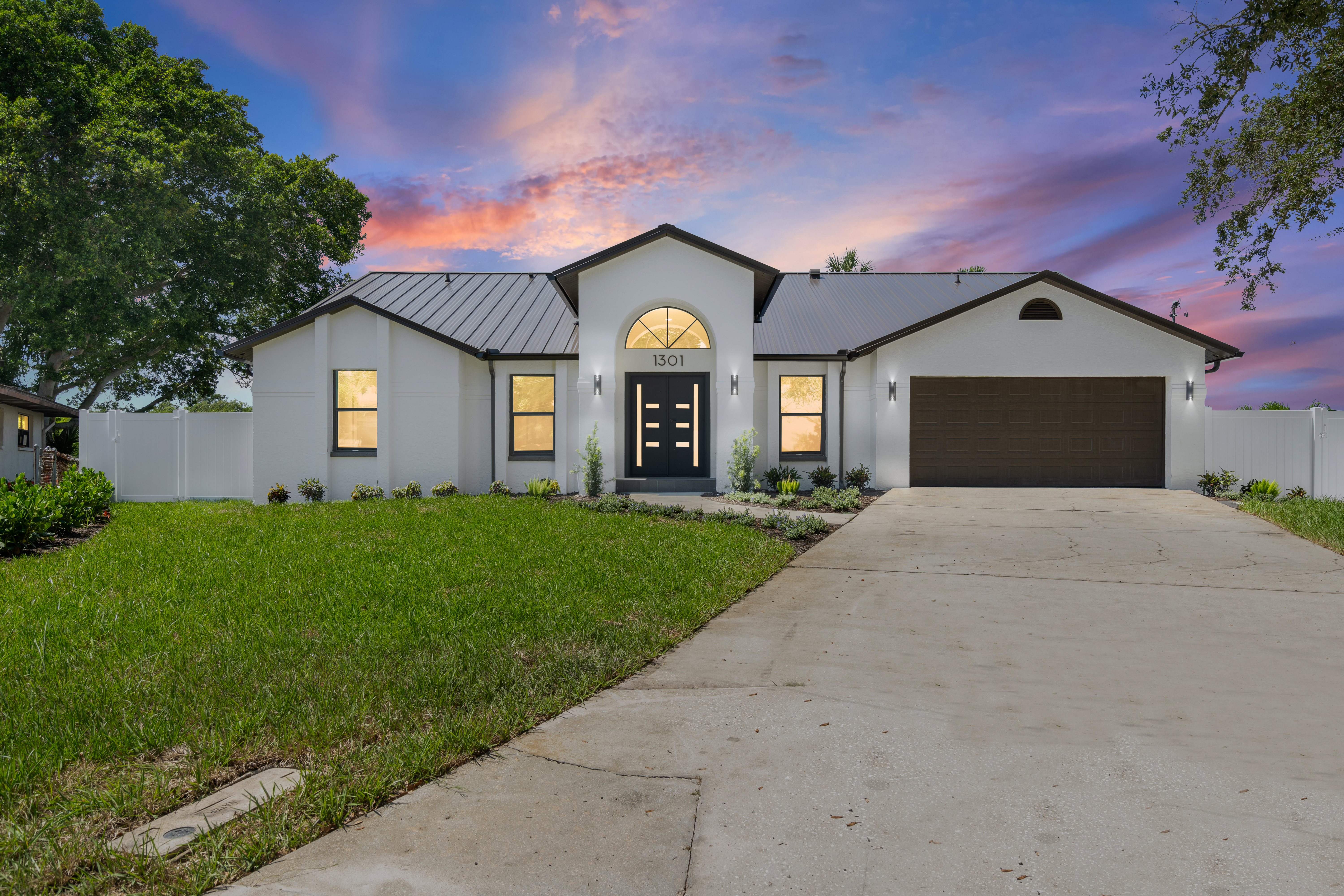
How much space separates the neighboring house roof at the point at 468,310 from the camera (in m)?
14.6

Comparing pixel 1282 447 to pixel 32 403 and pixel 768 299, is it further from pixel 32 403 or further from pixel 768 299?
pixel 32 403

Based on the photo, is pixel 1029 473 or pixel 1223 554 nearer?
pixel 1223 554

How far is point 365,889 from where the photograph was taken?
2311 millimetres

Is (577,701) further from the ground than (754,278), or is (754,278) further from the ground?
(754,278)

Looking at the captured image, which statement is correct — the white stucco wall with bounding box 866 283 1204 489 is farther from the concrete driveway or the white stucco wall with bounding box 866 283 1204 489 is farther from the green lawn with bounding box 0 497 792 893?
the concrete driveway

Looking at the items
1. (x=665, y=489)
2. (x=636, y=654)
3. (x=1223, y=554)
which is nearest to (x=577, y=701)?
(x=636, y=654)

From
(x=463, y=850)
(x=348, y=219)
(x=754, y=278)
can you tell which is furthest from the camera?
(x=348, y=219)

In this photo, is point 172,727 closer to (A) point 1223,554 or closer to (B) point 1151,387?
(A) point 1223,554

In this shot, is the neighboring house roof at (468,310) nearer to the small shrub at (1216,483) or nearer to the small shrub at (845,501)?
the small shrub at (845,501)

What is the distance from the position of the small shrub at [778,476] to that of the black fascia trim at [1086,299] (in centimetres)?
321

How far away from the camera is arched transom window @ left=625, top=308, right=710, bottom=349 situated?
15242 mm

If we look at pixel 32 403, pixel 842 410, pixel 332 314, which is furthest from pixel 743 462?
pixel 32 403

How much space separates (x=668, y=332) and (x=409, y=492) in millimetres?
6548

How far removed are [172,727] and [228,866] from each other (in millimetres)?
1377
